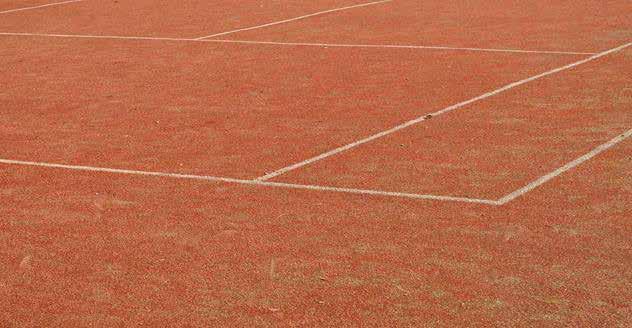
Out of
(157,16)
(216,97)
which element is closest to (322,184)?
(216,97)

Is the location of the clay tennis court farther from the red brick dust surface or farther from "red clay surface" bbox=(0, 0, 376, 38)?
"red clay surface" bbox=(0, 0, 376, 38)

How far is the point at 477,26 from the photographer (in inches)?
779

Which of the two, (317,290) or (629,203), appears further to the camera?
(629,203)

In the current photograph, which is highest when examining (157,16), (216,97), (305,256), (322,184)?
(305,256)

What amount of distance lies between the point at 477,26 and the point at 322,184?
1096 cm

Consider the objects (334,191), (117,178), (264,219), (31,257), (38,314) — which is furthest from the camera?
(117,178)

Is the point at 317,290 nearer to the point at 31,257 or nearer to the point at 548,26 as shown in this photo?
the point at 31,257

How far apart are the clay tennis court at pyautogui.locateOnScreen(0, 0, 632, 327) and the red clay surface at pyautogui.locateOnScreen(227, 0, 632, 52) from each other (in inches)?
6.3

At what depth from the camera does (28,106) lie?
524 inches

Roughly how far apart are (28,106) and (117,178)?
394cm

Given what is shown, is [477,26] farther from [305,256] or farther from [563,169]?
[305,256]

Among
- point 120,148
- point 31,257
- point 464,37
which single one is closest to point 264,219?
point 31,257

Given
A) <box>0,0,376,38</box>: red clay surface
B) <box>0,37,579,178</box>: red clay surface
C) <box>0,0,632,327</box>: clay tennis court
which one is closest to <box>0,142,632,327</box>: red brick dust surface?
<box>0,0,632,327</box>: clay tennis court

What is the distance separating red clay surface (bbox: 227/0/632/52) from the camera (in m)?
17.8
